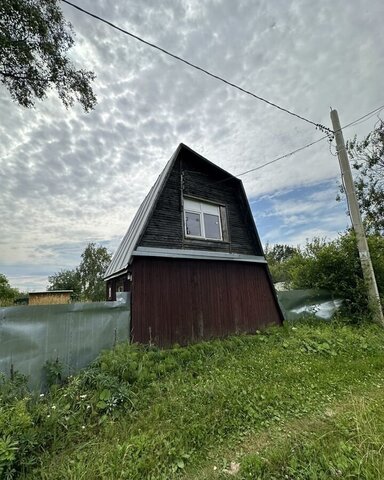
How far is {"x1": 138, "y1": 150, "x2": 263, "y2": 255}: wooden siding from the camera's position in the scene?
6146mm

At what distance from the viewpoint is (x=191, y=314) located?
5.93 meters

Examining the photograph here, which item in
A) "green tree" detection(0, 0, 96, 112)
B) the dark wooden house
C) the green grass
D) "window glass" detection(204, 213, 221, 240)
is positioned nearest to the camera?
the green grass

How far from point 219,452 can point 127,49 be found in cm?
695

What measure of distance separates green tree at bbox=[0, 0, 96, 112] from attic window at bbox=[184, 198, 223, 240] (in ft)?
12.9

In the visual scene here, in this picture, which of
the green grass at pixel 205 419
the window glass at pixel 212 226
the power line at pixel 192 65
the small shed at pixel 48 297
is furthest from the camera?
the small shed at pixel 48 297

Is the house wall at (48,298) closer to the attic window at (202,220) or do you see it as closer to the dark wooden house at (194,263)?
the dark wooden house at (194,263)

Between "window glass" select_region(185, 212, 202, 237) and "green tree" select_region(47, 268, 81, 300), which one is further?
"green tree" select_region(47, 268, 81, 300)

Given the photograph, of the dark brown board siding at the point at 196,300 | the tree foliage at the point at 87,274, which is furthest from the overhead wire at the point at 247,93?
the tree foliage at the point at 87,274

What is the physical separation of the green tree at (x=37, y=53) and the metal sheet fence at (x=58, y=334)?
5.27 meters

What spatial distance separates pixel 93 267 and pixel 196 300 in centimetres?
2711

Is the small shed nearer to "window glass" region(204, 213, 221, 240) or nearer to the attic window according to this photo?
the attic window

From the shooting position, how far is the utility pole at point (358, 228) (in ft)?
21.8


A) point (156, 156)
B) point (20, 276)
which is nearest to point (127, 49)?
point (156, 156)

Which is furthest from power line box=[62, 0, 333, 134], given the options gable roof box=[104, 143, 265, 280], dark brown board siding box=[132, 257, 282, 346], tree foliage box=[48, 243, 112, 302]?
tree foliage box=[48, 243, 112, 302]
